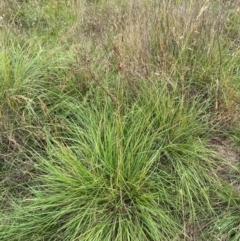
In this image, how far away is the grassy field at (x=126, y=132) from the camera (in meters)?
2.36

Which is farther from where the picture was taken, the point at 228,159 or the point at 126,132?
the point at 228,159

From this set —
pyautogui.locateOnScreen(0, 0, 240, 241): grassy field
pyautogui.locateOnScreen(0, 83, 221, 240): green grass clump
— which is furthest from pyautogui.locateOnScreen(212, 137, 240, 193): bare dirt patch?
pyautogui.locateOnScreen(0, 83, 221, 240): green grass clump

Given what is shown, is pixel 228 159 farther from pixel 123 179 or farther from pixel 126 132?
pixel 123 179

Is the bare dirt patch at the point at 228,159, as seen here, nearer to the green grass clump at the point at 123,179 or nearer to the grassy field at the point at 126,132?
the grassy field at the point at 126,132

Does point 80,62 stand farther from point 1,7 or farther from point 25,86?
point 1,7

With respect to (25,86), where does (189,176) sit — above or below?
below

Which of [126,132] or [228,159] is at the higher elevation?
[126,132]

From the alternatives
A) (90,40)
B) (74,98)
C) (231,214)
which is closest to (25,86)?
(74,98)

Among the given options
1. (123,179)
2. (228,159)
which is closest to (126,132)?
(123,179)

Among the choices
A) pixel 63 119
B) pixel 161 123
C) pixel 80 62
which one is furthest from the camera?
pixel 80 62

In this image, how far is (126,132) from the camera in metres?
2.69

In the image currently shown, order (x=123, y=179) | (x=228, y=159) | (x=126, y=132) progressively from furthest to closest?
(x=228, y=159) < (x=126, y=132) < (x=123, y=179)

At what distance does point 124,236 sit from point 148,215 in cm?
20

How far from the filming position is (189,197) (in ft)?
8.17
